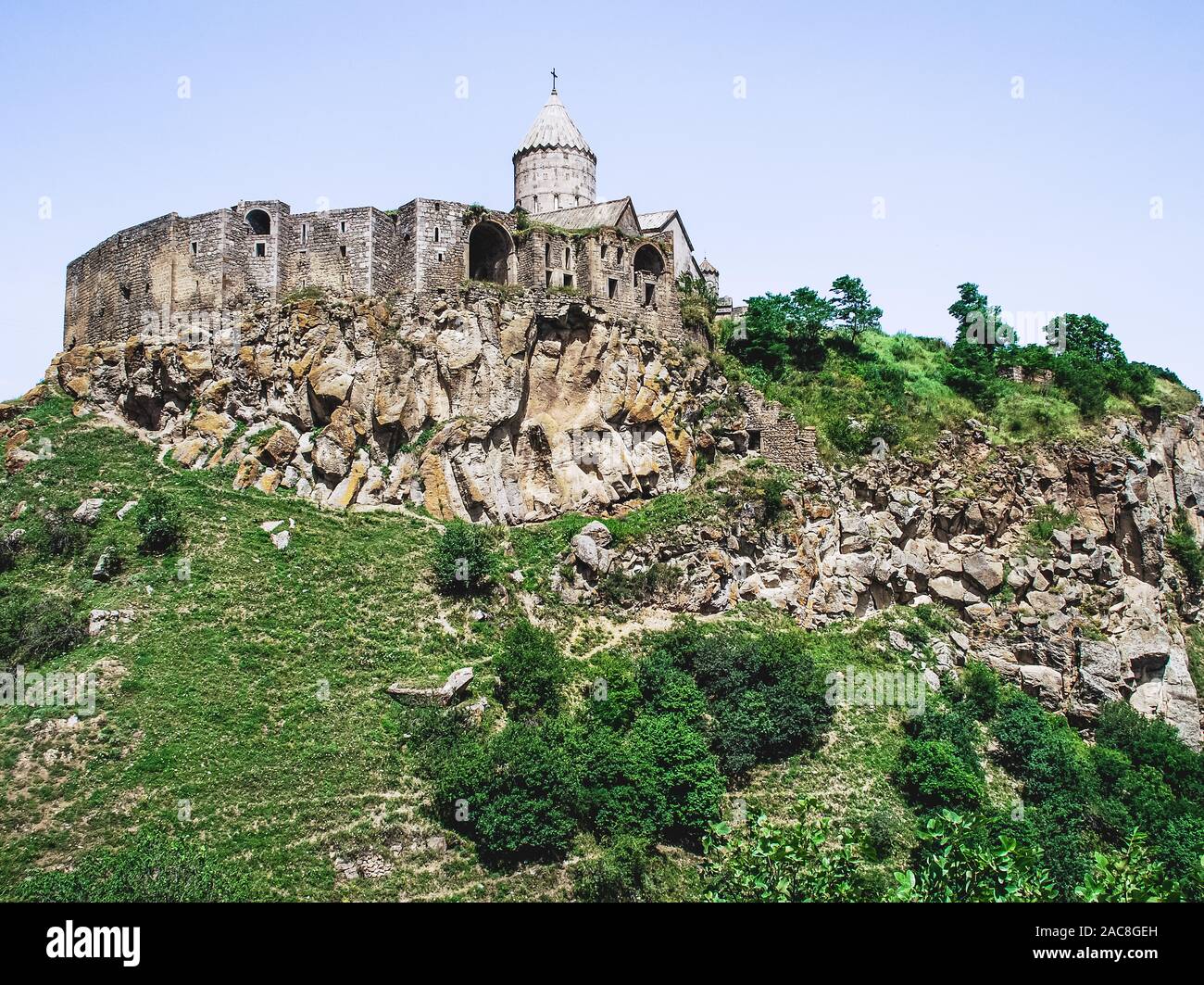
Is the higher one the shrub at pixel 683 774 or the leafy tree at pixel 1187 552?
the leafy tree at pixel 1187 552

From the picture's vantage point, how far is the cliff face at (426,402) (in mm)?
42469

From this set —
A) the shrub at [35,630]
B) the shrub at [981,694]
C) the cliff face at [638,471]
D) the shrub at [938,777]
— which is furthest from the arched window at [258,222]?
the shrub at [981,694]

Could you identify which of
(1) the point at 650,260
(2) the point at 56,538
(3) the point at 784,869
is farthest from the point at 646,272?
(3) the point at 784,869

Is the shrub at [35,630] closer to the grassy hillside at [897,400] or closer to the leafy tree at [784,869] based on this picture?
the leafy tree at [784,869]

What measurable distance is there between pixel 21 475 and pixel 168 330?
25.2ft

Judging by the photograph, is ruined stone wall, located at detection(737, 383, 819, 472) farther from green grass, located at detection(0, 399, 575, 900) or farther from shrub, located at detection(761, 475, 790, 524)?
green grass, located at detection(0, 399, 575, 900)

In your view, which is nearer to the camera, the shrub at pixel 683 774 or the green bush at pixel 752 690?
the shrub at pixel 683 774

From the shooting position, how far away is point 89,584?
3781 cm

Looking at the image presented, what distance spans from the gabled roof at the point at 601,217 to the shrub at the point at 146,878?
28.4 metres

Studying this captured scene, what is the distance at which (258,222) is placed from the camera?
47.0 metres

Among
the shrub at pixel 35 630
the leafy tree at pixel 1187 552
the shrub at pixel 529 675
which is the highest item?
the leafy tree at pixel 1187 552

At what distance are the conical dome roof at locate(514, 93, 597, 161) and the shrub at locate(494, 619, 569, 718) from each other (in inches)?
1064

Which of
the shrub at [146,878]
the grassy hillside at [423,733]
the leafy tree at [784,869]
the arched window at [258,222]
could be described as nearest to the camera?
the shrub at [146,878]

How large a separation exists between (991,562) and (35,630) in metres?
33.6
